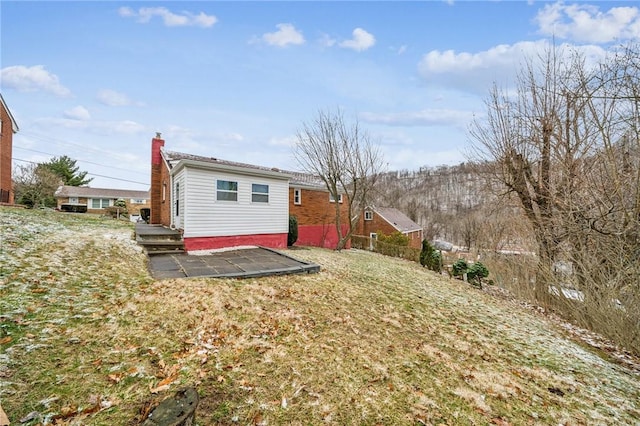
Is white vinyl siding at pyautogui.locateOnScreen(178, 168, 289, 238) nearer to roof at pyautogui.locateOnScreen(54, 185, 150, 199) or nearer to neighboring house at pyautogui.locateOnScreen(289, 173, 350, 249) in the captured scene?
neighboring house at pyautogui.locateOnScreen(289, 173, 350, 249)

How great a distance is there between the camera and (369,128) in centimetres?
1375

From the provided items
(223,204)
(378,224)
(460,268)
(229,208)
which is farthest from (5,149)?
(378,224)

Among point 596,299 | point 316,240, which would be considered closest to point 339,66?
point 316,240

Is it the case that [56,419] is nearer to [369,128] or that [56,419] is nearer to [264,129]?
[369,128]

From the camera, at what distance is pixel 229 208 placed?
10445 mm

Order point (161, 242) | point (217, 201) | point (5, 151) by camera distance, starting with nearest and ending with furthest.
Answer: point (161, 242), point (217, 201), point (5, 151)

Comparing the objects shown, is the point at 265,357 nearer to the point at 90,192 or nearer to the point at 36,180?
the point at 36,180

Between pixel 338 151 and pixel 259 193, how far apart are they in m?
4.74

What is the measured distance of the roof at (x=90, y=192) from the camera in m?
35.4

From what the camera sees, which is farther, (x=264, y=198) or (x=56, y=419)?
(x=264, y=198)

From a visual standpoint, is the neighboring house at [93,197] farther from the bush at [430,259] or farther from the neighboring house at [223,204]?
the bush at [430,259]

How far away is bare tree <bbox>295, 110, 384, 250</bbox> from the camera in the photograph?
13.6m

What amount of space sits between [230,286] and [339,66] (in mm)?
10873

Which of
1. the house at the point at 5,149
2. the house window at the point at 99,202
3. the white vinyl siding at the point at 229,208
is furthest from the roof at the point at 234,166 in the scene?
the house window at the point at 99,202
